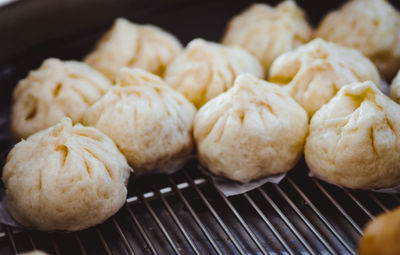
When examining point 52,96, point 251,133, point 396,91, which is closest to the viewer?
point 251,133

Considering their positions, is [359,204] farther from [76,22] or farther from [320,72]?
[76,22]

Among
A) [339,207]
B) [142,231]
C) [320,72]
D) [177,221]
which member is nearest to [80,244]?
[142,231]

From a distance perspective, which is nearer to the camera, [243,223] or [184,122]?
[243,223]

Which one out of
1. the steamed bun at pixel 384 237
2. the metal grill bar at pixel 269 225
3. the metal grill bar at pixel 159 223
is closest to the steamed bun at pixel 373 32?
the metal grill bar at pixel 269 225

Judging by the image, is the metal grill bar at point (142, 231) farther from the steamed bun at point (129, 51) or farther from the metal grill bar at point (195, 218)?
the steamed bun at point (129, 51)

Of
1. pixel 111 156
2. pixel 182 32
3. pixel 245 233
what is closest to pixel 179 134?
pixel 111 156

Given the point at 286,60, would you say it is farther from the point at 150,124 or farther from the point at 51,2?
the point at 51,2
